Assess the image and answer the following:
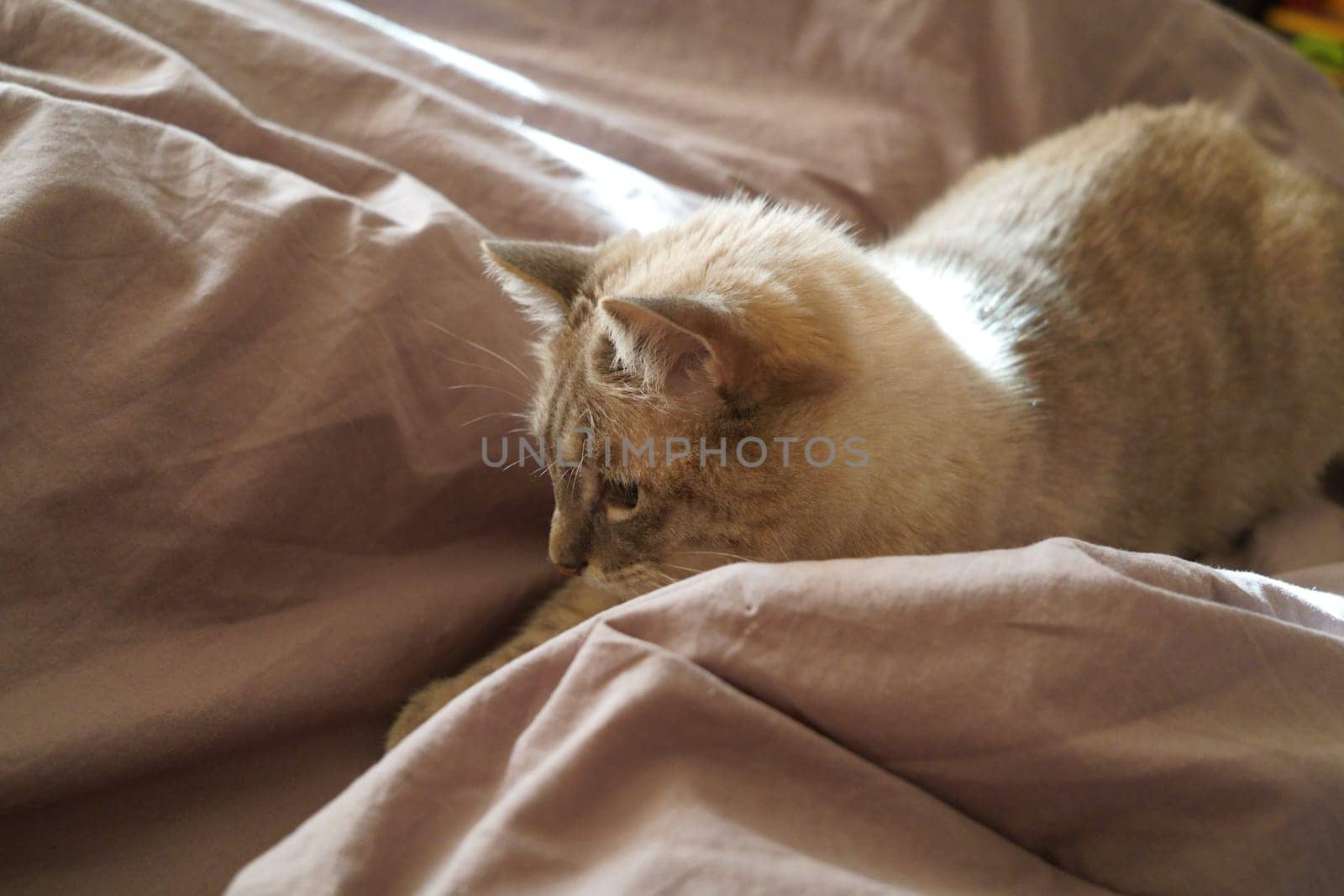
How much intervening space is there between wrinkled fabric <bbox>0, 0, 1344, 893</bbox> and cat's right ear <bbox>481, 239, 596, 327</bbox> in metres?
0.08

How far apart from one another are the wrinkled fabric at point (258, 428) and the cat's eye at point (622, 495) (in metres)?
0.24

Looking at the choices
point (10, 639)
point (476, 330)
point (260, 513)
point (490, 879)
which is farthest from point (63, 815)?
point (476, 330)

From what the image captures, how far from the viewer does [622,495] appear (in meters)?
1.03

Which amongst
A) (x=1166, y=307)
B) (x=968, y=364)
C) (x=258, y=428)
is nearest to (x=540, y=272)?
(x=258, y=428)

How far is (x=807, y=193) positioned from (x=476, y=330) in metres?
0.75

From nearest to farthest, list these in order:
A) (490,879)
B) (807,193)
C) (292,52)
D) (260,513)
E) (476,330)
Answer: (490,879)
(260,513)
(476,330)
(292,52)
(807,193)

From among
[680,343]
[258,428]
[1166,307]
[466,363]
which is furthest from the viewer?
[1166,307]

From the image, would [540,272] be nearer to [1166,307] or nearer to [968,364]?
[968,364]

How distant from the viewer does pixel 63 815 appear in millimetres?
854

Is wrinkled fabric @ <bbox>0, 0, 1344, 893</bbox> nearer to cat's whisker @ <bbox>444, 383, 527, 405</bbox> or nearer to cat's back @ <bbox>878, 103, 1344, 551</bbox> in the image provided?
cat's whisker @ <bbox>444, 383, 527, 405</bbox>

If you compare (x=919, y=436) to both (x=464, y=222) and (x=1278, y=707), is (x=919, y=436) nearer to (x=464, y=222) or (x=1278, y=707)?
(x=1278, y=707)

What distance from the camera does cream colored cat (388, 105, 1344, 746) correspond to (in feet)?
3.09

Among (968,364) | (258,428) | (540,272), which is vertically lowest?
(258,428)

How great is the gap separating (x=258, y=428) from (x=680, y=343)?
0.53m
